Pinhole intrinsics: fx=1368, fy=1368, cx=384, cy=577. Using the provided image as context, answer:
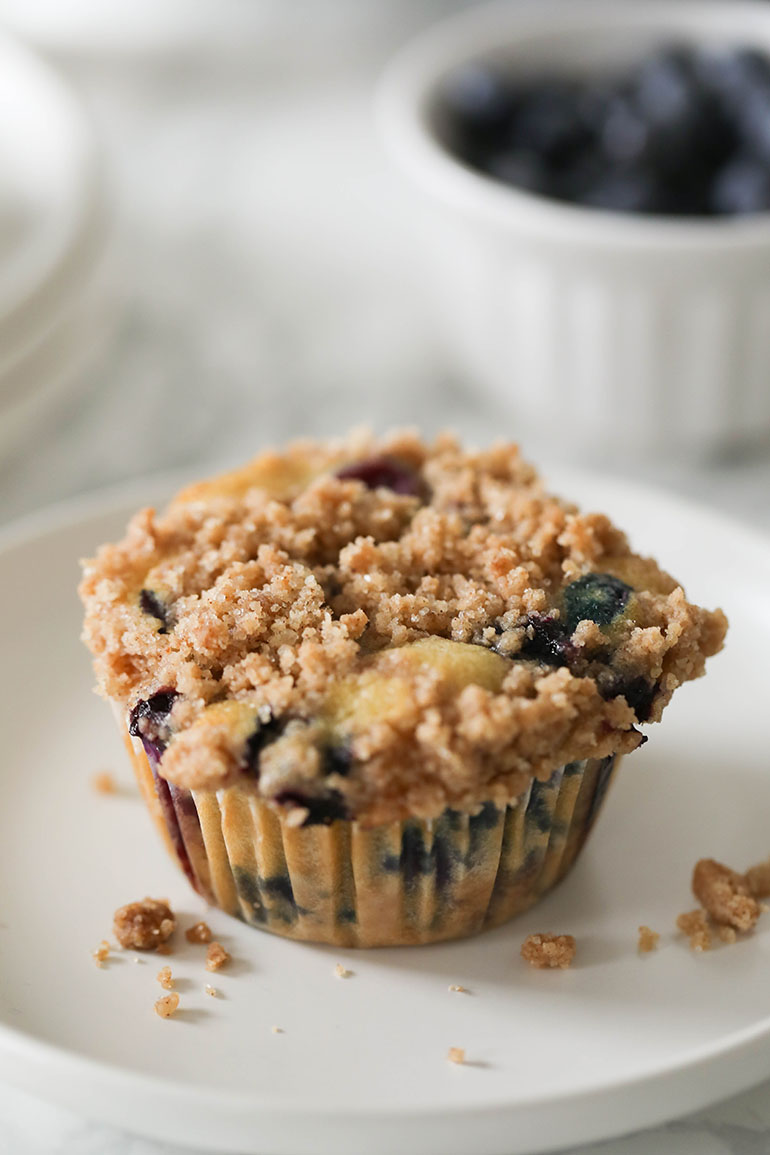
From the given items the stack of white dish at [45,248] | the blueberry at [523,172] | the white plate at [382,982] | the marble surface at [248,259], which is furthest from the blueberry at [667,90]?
the stack of white dish at [45,248]

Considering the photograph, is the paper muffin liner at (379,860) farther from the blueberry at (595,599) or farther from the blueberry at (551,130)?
the blueberry at (551,130)

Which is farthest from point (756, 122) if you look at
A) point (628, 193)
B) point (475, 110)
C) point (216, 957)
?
point (216, 957)

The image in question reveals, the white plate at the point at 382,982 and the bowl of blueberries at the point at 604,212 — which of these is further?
the bowl of blueberries at the point at 604,212

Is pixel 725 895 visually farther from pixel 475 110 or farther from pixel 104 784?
pixel 475 110

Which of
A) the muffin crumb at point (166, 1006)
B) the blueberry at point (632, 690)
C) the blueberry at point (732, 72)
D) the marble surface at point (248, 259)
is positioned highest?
the blueberry at point (732, 72)

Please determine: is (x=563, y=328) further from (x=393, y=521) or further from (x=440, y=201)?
(x=393, y=521)

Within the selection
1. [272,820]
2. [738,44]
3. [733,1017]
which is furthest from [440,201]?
[733,1017]

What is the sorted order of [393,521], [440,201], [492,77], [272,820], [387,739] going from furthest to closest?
[492,77], [440,201], [393,521], [272,820], [387,739]
